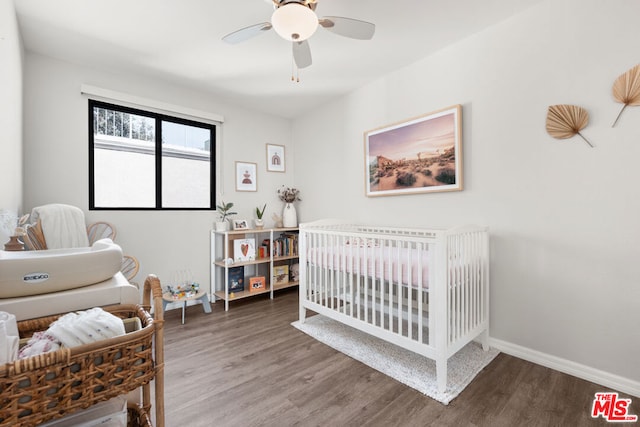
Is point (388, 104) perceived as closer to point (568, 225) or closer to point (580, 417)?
point (568, 225)

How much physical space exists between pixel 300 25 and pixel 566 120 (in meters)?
1.75

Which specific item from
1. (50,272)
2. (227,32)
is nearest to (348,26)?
(227,32)

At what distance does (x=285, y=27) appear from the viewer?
4.91 ft

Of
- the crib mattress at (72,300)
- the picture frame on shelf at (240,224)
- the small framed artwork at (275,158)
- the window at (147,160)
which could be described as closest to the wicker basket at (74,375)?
the crib mattress at (72,300)

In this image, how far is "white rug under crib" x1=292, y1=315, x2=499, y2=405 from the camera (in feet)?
5.63

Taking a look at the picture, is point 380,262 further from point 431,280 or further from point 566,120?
point 566,120

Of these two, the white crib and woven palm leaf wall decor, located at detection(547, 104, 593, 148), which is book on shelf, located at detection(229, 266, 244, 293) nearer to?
the white crib

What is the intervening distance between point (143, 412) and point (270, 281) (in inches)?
102

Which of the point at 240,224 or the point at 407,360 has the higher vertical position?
the point at 240,224

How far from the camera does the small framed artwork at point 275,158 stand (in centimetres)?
387

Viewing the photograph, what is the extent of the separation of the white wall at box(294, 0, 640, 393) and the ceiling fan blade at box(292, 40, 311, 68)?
1.20 metres

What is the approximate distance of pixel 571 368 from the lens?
1810mm

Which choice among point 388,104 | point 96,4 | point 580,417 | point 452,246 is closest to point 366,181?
point 388,104

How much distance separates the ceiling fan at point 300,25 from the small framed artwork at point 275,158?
2085 millimetres
